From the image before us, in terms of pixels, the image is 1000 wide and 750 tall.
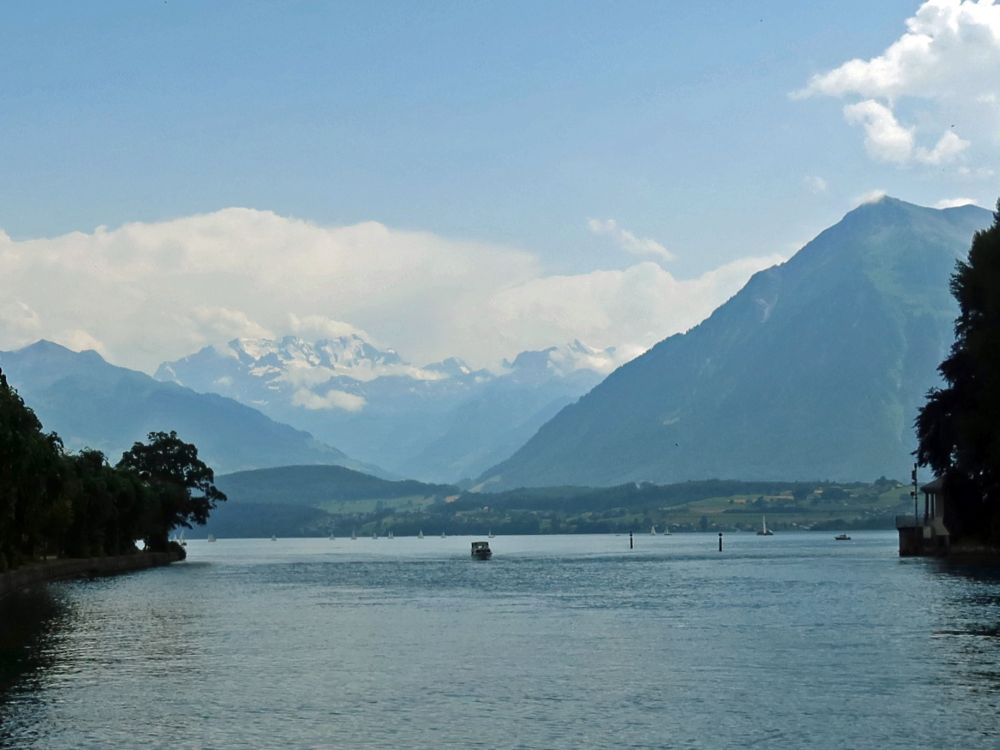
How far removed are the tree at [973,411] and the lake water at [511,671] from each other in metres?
17.8

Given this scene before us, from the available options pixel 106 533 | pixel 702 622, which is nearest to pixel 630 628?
pixel 702 622

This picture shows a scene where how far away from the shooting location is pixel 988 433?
133000mm

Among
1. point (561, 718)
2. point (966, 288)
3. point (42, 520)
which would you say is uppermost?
point (966, 288)

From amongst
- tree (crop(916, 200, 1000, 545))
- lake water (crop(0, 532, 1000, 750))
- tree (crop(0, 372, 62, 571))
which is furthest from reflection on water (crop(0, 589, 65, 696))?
tree (crop(916, 200, 1000, 545))

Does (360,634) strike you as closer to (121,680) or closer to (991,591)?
(121,680)

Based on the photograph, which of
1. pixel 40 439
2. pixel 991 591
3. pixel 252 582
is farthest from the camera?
pixel 252 582

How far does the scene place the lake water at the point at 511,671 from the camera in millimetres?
48094

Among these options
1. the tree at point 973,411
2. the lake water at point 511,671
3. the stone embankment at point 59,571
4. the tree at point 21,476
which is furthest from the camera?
the tree at point 973,411

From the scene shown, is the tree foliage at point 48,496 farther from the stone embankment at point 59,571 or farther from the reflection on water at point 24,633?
the reflection on water at point 24,633

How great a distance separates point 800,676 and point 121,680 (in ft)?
87.4

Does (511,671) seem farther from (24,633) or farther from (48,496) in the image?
(48,496)

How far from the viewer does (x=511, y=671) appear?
6469cm

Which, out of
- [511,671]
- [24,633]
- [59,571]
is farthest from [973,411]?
[24,633]

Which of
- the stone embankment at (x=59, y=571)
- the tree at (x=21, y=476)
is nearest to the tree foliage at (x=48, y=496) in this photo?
the tree at (x=21, y=476)
